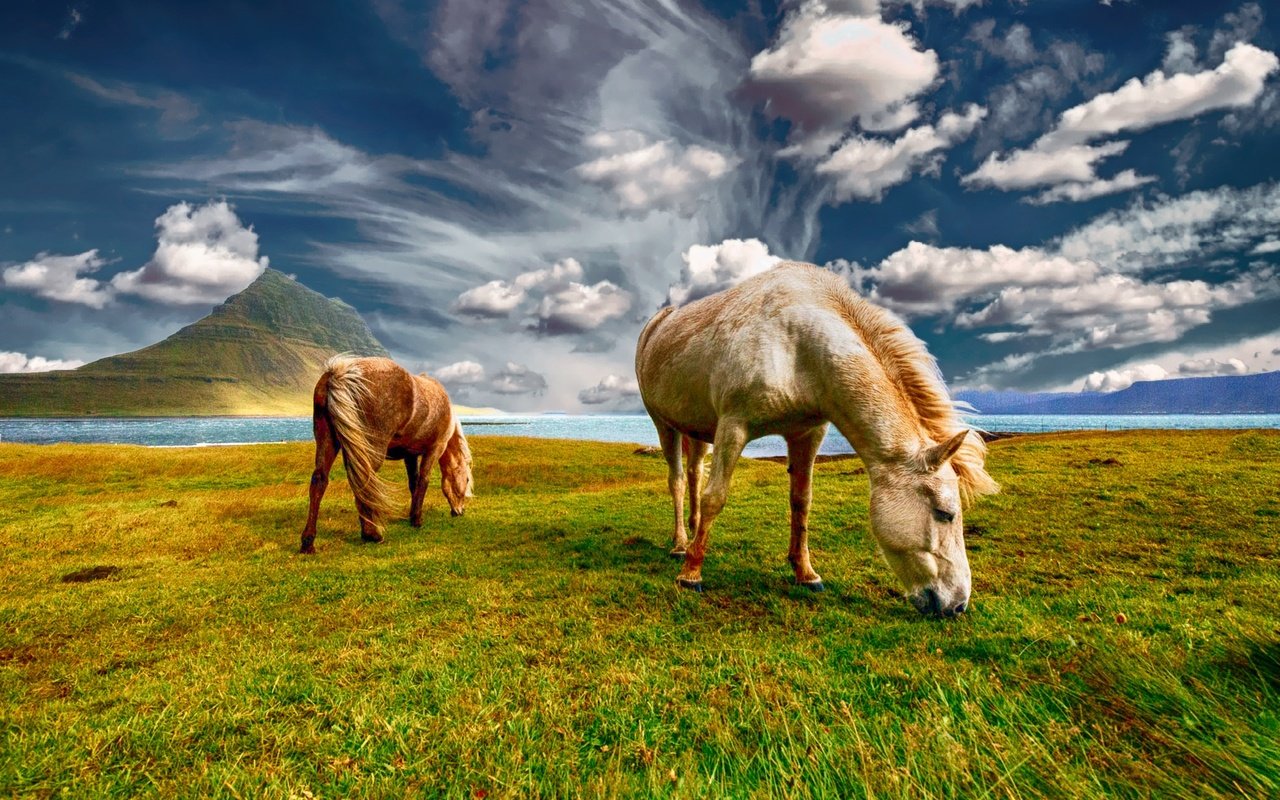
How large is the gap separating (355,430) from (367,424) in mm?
276

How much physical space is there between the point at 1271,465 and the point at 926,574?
46.1 feet

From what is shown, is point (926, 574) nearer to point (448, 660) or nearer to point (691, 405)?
point (691, 405)

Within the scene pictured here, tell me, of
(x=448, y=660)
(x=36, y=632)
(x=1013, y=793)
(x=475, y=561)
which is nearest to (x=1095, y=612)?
(x=1013, y=793)

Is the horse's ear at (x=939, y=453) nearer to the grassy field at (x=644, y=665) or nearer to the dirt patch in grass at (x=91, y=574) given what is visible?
the grassy field at (x=644, y=665)

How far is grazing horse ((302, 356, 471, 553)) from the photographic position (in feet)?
26.9

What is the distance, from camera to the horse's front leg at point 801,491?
6.05 m

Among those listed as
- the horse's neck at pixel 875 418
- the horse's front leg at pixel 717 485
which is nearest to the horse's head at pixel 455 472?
the horse's front leg at pixel 717 485

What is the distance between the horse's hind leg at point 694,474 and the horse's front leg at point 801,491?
1772 mm

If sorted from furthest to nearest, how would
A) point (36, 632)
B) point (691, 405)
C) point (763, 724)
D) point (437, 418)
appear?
point (437, 418) < point (691, 405) < point (36, 632) < point (763, 724)

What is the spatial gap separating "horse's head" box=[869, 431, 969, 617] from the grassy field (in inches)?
9.9

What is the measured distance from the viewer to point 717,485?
18.8ft

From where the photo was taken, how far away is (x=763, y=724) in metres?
A: 2.62

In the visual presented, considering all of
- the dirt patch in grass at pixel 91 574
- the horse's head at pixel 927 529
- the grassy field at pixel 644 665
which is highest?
the horse's head at pixel 927 529

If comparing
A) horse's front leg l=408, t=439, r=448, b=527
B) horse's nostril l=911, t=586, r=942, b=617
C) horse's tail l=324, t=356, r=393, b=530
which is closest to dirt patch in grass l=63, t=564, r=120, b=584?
horse's tail l=324, t=356, r=393, b=530
